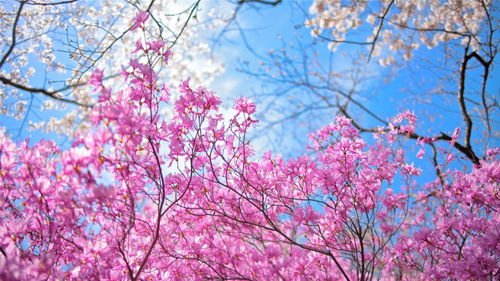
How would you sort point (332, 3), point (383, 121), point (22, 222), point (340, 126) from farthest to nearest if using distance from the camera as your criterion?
point (332, 3) → point (383, 121) → point (340, 126) → point (22, 222)

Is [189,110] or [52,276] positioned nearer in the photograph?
[52,276]

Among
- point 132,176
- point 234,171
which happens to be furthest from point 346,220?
point 132,176

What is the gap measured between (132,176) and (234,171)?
3.35 ft

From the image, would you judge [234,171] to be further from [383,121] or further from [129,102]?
[383,121]

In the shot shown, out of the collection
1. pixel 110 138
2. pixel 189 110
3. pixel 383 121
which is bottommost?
pixel 110 138

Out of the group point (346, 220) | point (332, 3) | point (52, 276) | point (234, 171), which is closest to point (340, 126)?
point (346, 220)

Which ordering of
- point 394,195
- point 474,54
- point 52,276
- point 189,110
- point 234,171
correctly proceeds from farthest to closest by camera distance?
point 474,54
point 394,195
point 234,171
point 189,110
point 52,276

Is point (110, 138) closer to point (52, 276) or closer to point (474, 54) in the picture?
point (52, 276)

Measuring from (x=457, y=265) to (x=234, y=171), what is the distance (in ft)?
6.41

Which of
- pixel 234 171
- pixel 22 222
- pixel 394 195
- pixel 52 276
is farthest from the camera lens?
pixel 394 195

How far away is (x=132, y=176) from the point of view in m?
2.29

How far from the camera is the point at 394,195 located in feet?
12.3

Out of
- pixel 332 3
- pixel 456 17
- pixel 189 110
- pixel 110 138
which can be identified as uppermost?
pixel 332 3

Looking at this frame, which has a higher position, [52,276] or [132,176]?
[132,176]
